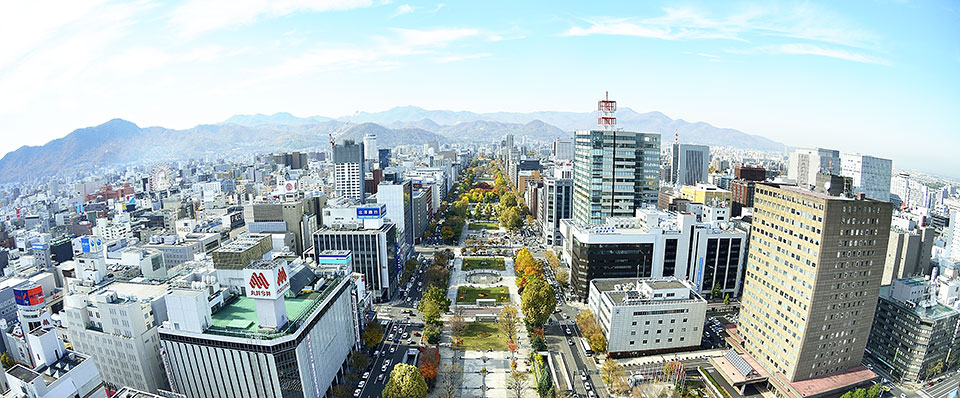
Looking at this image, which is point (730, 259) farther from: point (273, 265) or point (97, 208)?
point (97, 208)

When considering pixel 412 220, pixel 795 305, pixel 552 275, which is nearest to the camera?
pixel 795 305

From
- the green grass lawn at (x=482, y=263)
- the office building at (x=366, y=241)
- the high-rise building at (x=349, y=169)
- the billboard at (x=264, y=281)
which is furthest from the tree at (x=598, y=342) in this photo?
the high-rise building at (x=349, y=169)

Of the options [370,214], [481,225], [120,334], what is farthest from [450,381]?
[481,225]

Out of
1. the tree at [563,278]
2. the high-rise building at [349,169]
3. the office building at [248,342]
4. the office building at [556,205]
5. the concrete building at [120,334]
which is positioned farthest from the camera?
the high-rise building at [349,169]

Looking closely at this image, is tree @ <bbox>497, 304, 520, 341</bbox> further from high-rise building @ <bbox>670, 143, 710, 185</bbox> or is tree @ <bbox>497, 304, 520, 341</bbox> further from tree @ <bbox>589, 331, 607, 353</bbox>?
high-rise building @ <bbox>670, 143, 710, 185</bbox>

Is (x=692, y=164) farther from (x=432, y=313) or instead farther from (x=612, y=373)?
(x=432, y=313)

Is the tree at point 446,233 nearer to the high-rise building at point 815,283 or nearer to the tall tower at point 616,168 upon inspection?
the tall tower at point 616,168

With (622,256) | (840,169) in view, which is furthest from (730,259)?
(840,169)
